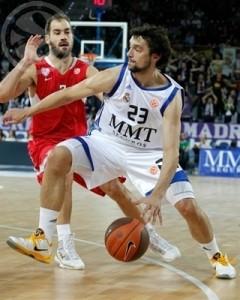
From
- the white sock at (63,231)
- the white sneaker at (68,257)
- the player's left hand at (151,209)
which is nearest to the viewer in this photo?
the player's left hand at (151,209)

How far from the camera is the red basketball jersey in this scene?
6281 millimetres

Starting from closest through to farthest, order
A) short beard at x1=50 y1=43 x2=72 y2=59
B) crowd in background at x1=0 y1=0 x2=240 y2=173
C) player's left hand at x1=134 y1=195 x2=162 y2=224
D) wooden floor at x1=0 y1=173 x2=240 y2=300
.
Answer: wooden floor at x1=0 y1=173 x2=240 y2=300
player's left hand at x1=134 y1=195 x2=162 y2=224
short beard at x1=50 y1=43 x2=72 y2=59
crowd in background at x1=0 y1=0 x2=240 y2=173

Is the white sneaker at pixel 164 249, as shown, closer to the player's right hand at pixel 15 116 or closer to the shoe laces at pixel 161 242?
the shoe laces at pixel 161 242

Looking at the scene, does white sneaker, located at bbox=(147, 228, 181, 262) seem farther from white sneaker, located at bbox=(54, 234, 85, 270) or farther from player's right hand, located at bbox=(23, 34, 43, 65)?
player's right hand, located at bbox=(23, 34, 43, 65)

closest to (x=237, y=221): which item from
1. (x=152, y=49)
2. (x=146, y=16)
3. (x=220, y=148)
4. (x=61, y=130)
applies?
(x=61, y=130)

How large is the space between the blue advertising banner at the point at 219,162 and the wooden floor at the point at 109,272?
899cm

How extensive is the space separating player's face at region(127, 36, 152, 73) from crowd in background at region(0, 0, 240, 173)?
1526 cm

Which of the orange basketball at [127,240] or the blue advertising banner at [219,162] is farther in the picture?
the blue advertising banner at [219,162]

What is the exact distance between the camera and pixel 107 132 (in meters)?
5.92

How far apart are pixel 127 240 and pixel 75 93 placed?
1.15 metres

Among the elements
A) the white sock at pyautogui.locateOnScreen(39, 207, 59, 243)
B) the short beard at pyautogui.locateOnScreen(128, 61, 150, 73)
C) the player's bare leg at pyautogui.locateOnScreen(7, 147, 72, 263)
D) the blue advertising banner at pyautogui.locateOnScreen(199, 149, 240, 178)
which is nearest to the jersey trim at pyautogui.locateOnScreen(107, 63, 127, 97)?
the short beard at pyautogui.locateOnScreen(128, 61, 150, 73)

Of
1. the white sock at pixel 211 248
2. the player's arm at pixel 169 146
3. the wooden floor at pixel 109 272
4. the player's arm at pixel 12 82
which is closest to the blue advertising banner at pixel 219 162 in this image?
the wooden floor at pixel 109 272

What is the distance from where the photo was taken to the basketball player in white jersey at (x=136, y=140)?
18.2 ft

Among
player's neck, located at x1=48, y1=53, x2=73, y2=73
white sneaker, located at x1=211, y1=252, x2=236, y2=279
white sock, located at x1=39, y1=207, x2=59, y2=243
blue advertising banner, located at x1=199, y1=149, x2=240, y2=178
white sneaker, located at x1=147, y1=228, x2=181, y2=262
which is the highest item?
player's neck, located at x1=48, y1=53, x2=73, y2=73
